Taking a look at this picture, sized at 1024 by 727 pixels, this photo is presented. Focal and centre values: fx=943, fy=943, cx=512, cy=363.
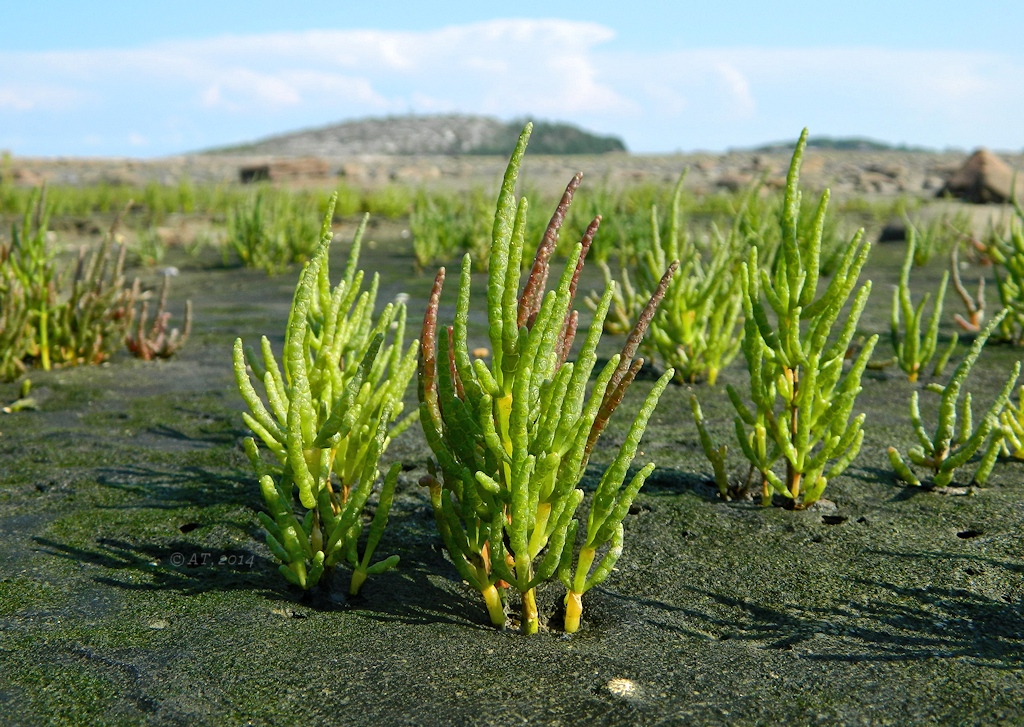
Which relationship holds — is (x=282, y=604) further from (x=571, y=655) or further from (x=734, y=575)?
(x=734, y=575)

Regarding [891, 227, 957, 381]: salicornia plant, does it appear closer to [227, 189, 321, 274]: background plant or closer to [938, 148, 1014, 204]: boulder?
[227, 189, 321, 274]: background plant

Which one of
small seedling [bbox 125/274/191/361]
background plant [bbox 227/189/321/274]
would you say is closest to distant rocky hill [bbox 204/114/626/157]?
background plant [bbox 227/189/321/274]

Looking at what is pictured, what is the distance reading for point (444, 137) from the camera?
150 feet

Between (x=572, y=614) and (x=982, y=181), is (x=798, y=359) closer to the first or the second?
(x=572, y=614)

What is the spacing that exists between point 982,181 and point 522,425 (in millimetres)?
13514

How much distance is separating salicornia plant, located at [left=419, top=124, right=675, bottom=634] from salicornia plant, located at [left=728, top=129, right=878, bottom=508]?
64cm

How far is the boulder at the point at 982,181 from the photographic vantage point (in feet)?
42.7

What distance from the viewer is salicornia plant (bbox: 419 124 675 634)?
166 cm

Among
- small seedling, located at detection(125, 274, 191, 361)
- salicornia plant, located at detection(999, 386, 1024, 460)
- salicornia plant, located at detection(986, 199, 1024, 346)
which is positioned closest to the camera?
salicornia plant, located at detection(999, 386, 1024, 460)

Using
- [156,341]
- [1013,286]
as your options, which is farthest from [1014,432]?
[156,341]

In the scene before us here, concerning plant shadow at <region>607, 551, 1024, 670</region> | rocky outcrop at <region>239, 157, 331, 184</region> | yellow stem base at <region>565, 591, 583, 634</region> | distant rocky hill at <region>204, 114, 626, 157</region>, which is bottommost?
plant shadow at <region>607, 551, 1024, 670</region>

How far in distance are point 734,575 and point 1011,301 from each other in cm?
323

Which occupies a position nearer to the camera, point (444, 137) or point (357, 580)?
point (357, 580)

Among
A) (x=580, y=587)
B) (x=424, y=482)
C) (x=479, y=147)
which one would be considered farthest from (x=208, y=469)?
(x=479, y=147)
